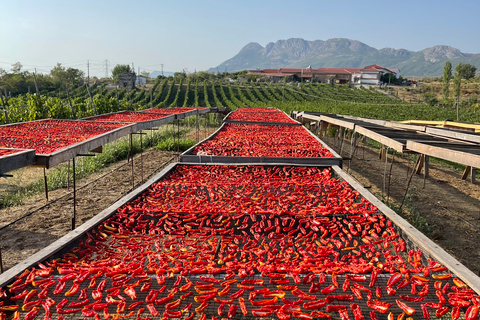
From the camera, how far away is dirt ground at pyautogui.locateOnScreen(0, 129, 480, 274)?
16.6 ft

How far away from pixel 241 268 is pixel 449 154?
3022 millimetres

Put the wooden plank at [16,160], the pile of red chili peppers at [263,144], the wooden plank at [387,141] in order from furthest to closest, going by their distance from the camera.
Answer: the pile of red chili peppers at [263,144] < the wooden plank at [387,141] < the wooden plank at [16,160]

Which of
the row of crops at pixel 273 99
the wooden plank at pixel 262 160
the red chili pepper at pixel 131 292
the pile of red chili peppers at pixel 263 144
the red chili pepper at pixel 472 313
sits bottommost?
the red chili pepper at pixel 131 292

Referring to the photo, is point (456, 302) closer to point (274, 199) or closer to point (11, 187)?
point (274, 199)

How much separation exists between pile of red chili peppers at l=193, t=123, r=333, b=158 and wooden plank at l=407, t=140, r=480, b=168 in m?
1.90

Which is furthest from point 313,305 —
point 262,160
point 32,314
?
point 262,160

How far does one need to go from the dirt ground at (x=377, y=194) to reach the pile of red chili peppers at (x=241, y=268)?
201 cm

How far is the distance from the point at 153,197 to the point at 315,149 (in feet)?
13.0

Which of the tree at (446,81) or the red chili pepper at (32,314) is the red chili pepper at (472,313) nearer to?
the red chili pepper at (32,314)

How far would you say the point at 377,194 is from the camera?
820 centimetres

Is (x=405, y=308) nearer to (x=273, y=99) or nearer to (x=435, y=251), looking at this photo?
(x=435, y=251)

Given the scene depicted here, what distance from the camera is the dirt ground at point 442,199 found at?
5.48 metres

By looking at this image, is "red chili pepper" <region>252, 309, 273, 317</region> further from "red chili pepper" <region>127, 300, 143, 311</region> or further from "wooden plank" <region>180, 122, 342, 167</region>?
"wooden plank" <region>180, 122, 342, 167</region>

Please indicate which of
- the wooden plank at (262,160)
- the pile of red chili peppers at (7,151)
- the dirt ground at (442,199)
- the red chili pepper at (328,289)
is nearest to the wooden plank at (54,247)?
the pile of red chili peppers at (7,151)
